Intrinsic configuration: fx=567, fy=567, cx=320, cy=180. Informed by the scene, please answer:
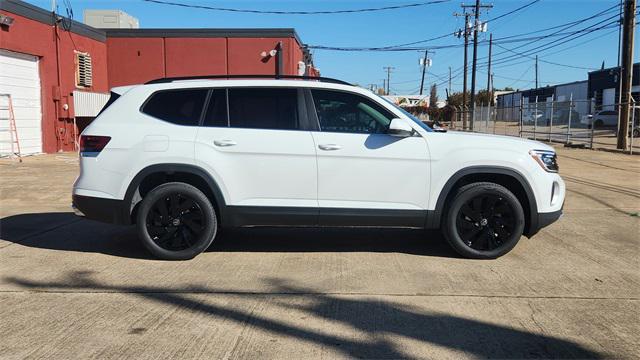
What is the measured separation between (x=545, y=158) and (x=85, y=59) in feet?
62.7

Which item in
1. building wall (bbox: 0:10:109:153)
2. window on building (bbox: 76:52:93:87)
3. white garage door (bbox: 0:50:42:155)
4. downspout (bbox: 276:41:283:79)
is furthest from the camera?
downspout (bbox: 276:41:283:79)

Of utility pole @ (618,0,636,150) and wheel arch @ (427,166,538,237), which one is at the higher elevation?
utility pole @ (618,0,636,150)

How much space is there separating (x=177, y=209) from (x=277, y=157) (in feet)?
3.84

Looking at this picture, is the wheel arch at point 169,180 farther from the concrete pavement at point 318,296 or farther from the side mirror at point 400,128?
the side mirror at point 400,128

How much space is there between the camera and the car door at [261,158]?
571 cm

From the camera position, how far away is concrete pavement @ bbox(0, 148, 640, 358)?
386 centimetres

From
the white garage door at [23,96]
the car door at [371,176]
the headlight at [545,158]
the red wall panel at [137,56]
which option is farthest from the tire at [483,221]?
the red wall panel at [137,56]

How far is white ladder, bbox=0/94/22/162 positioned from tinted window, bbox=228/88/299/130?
1292 cm

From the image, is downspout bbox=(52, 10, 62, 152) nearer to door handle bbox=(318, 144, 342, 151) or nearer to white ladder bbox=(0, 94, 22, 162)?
white ladder bbox=(0, 94, 22, 162)

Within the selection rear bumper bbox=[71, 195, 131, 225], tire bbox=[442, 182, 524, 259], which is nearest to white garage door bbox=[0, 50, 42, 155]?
rear bumper bbox=[71, 195, 131, 225]

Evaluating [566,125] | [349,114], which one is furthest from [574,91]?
[349,114]

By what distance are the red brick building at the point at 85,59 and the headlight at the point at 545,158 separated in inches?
619

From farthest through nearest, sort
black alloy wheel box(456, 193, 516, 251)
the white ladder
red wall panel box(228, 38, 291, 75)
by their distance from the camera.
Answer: red wall panel box(228, 38, 291, 75)
the white ladder
black alloy wheel box(456, 193, 516, 251)

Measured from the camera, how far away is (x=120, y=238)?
6.91 metres
